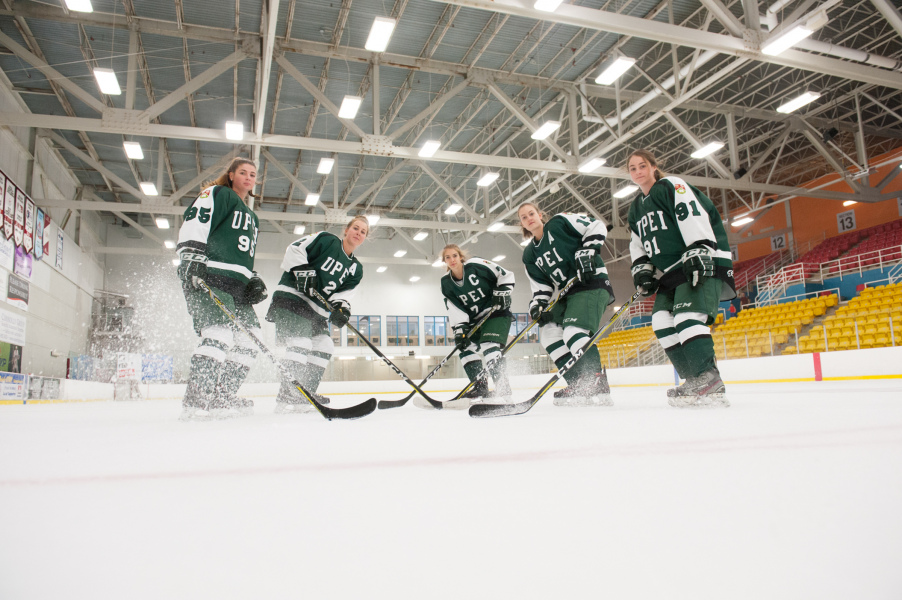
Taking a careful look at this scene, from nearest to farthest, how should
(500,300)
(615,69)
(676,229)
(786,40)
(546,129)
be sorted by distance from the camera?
(676,229) → (500,300) → (786,40) → (615,69) → (546,129)

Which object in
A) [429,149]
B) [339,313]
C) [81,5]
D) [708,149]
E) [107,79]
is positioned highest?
[81,5]

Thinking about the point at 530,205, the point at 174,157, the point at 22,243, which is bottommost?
the point at 530,205

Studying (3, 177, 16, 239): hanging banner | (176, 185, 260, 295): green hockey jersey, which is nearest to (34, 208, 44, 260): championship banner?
(3, 177, 16, 239): hanging banner

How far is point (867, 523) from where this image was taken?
593mm

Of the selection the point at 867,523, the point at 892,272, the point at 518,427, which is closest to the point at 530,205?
the point at 518,427

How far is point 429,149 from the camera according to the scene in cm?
848

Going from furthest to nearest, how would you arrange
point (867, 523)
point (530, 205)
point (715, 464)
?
point (530, 205)
point (715, 464)
point (867, 523)

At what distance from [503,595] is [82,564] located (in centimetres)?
40

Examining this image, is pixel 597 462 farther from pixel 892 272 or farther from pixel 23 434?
pixel 892 272

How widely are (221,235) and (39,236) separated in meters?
10.9

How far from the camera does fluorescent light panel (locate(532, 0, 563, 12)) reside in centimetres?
553

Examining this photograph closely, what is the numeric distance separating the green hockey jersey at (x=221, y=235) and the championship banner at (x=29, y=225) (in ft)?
32.6

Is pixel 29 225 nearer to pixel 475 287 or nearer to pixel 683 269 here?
pixel 475 287

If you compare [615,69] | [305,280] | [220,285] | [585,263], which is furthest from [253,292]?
[615,69]
